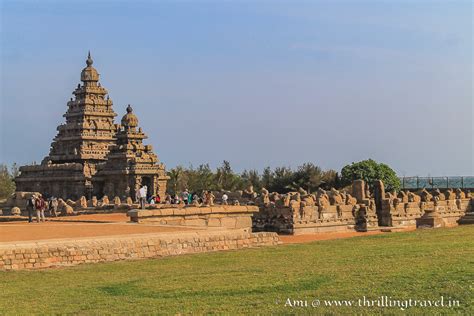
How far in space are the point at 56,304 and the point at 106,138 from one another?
53.8m

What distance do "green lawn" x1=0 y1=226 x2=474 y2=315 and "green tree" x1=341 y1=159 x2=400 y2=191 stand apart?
47514 millimetres

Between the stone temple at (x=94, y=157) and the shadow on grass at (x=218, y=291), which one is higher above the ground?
the stone temple at (x=94, y=157)

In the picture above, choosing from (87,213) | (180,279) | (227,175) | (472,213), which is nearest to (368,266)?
(180,279)

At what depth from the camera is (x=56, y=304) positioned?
11914 millimetres

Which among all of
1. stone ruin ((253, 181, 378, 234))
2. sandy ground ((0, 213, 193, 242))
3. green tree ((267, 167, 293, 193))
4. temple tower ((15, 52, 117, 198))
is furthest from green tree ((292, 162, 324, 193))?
sandy ground ((0, 213, 193, 242))

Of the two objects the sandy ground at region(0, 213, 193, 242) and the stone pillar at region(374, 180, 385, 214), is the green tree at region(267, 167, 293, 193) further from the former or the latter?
the sandy ground at region(0, 213, 193, 242)

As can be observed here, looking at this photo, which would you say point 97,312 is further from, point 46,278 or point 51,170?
point 51,170

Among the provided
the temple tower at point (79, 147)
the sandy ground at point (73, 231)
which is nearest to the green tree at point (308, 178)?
the temple tower at point (79, 147)

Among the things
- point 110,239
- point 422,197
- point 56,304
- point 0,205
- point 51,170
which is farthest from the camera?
point 51,170

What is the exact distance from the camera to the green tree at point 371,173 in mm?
64875

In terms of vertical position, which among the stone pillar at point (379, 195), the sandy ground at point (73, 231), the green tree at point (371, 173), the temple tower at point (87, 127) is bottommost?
the sandy ground at point (73, 231)

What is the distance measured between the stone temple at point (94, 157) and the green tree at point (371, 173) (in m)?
15.3

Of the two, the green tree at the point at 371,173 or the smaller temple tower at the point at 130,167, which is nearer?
the smaller temple tower at the point at 130,167

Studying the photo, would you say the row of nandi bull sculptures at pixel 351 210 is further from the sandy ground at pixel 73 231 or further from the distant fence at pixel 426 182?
the distant fence at pixel 426 182
